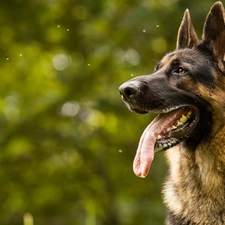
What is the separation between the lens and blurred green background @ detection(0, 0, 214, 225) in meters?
12.9

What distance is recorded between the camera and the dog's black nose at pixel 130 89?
5.80 m

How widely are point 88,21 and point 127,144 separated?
124 inches

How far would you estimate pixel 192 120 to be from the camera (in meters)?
6.01

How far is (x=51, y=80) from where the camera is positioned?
1589 cm

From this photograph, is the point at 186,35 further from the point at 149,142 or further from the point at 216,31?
the point at 149,142

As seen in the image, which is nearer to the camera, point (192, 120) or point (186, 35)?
point (192, 120)

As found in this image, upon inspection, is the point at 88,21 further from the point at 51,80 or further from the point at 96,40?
the point at 51,80

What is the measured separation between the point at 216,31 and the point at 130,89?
971 mm

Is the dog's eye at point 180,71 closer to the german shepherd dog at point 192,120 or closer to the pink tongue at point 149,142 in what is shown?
the german shepherd dog at point 192,120

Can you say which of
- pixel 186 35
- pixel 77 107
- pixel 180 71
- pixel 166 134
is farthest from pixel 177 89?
pixel 77 107

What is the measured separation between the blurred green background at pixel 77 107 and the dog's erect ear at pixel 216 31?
555cm

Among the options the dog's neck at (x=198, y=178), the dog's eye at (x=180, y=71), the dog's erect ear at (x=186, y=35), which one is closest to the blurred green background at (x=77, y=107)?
the dog's erect ear at (x=186, y=35)

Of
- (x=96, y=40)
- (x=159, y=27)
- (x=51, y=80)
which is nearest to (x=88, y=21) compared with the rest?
(x=96, y=40)

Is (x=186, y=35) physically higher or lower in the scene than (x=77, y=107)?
higher
